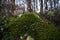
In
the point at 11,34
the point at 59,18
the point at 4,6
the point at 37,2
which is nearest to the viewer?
the point at 11,34

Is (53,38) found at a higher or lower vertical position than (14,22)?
lower

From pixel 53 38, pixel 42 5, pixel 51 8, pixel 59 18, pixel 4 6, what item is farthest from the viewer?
pixel 42 5

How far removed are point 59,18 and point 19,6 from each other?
1.63 metres

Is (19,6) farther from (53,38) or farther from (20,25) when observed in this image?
(53,38)

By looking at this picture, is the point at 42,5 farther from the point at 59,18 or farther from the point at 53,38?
the point at 53,38

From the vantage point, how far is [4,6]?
4.61 m

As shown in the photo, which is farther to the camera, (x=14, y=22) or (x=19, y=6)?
(x=19, y=6)

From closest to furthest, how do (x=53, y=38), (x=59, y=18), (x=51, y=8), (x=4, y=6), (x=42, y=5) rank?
(x=53, y=38)
(x=59, y=18)
(x=4, y=6)
(x=51, y=8)
(x=42, y=5)

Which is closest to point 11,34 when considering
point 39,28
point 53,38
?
point 39,28

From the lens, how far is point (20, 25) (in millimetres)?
3357

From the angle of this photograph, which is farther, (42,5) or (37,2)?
(37,2)

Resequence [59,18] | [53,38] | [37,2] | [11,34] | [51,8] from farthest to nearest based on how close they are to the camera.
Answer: [37,2] < [51,8] < [59,18] < [11,34] < [53,38]

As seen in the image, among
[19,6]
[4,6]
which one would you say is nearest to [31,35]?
[4,6]

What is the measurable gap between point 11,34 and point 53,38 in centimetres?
76
